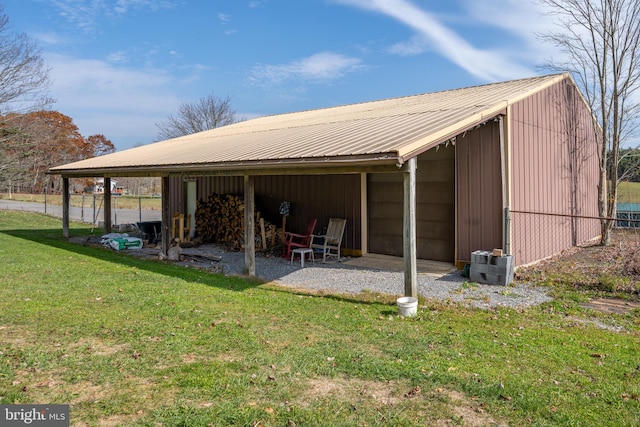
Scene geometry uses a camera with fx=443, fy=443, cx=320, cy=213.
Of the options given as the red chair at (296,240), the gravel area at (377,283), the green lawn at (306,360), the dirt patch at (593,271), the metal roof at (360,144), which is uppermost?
the metal roof at (360,144)

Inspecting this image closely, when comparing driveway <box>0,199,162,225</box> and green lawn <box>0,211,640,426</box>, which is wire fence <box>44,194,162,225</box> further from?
green lawn <box>0,211,640,426</box>

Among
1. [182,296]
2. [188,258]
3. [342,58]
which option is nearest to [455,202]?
[182,296]

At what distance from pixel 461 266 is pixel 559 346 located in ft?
13.3

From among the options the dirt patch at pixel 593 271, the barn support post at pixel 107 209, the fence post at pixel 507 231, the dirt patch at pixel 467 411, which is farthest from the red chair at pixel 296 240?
the dirt patch at pixel 467 411

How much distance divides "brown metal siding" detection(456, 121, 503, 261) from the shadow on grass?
3.86 metres

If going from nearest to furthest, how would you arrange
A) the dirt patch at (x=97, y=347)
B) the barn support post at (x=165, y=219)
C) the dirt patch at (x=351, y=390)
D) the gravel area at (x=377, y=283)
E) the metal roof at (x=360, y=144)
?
the dirt patch at (x=351, y=390) → the dirt patch at (x=97, y=347) → the metal roof at (x=360, y=144) → the gravel area at (x=377, y=283) → the barn support post at (x=165, y=219)

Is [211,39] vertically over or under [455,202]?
over

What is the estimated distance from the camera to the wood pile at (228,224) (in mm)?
10953

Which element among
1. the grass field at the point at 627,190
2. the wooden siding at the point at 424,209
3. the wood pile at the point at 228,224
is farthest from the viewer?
the grass field at the point at 627,190

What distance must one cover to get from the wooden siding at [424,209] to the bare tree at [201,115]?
29.2m

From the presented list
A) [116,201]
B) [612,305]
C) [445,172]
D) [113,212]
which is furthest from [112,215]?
[612,305]

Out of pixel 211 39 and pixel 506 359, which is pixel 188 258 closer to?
pixel 506 359

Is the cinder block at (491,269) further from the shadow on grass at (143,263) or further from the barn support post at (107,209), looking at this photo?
the barn support post at (107,209)

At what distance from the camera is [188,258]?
9.83 metres
